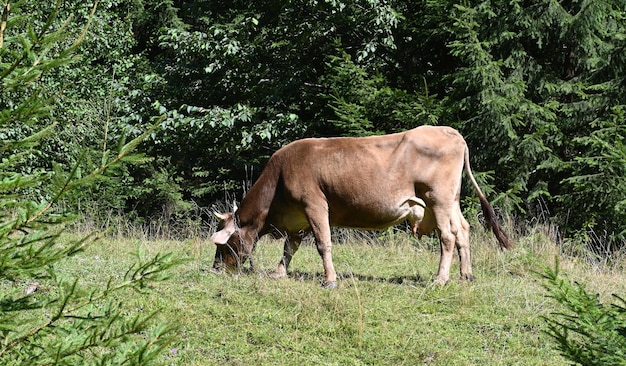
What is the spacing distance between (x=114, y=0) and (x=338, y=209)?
1234 cm

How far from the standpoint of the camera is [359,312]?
23.3 ft

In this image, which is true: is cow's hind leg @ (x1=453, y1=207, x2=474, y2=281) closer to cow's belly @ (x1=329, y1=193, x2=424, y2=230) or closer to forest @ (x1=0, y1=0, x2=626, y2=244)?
cow's belly @ (x1=329, y1=193, x2=424, y2=230)

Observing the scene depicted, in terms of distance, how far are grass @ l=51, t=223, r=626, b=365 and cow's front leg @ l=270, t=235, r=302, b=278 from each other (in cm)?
15

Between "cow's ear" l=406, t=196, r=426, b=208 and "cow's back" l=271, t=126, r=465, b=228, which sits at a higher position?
"cow's back" l=271, t=126, r=465, b=228

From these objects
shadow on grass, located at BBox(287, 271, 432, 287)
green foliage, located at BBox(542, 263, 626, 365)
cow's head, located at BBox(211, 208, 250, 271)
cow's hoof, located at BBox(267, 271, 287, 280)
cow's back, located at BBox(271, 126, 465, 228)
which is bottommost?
shadow on grass, located at BBox(287, 271, 432, 287)

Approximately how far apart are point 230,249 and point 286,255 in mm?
657

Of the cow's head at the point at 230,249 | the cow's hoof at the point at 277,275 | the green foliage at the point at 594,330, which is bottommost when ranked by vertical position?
the cow's hoof at the point at 277,275

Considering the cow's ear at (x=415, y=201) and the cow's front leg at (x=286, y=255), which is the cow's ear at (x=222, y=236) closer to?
the cow's front leg at (x=286, y=255)

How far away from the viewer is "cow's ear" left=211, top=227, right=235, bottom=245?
8.86m

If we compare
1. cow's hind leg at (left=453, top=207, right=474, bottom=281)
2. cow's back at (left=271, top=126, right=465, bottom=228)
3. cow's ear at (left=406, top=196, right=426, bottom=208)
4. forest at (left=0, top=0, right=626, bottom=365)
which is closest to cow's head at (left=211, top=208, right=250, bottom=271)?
forest at (left=0, top=0, right=626, bottom=365)

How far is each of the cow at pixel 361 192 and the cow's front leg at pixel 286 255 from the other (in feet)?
0.04

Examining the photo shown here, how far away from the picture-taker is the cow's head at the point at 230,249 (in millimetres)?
8969

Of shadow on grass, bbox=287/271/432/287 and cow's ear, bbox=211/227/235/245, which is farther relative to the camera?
cow's ear, bbox=211/227/235/245

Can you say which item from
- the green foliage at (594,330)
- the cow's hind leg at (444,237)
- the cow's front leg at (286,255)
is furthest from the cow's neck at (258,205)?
the green foliage at (594,330)
